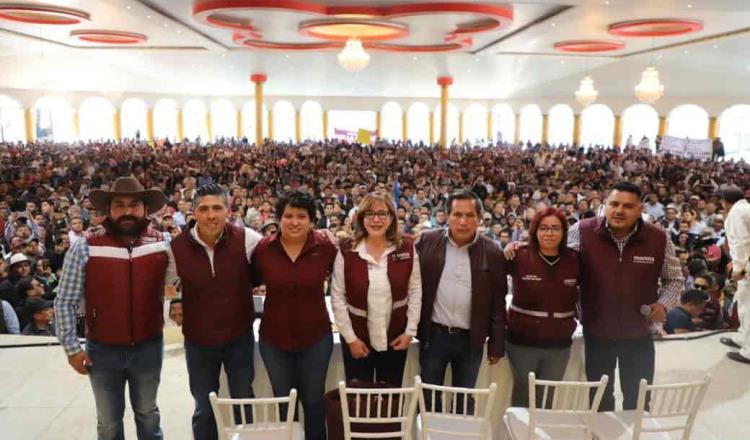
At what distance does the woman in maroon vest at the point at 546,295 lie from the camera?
2729mm

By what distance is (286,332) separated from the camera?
2625mm

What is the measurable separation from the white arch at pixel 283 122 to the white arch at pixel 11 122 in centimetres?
1233

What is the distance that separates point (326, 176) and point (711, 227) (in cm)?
793

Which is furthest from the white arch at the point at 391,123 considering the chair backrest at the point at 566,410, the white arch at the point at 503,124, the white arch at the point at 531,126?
the chair backrest at the point at 566,410

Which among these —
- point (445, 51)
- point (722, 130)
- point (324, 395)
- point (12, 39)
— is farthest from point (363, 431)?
point (722, 130)

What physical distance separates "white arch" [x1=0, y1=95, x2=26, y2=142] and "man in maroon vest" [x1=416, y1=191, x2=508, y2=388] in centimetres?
2846

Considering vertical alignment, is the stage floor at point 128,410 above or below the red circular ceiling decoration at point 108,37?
below

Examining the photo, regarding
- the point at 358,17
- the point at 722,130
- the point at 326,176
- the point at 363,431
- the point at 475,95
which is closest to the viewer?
the point at 363,431

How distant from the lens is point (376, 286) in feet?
8.66

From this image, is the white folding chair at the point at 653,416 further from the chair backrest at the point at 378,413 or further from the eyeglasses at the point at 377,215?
the eyeglasses at the point at 377,215

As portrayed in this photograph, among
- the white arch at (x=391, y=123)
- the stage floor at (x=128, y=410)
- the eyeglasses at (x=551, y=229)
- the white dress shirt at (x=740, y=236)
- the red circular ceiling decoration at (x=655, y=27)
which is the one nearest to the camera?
the eyeglasses at (x=551, y=229)

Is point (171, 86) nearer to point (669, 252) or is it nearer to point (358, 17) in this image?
point (358, 17)

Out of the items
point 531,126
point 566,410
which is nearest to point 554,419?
point 566,410

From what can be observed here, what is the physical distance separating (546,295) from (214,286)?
153 centimetres
